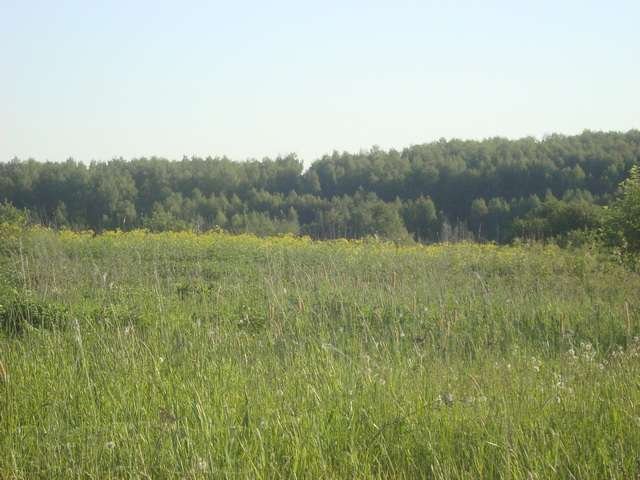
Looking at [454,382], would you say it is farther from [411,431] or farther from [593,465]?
[593,465]

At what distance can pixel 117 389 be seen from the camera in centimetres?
432

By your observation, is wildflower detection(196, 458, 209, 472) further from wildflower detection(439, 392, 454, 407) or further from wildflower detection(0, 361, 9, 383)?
wildflower detection(0, 361, 9, 383)

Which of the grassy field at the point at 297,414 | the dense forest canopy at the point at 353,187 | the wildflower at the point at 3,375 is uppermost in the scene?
the dense forest canopy at the point at 353,187

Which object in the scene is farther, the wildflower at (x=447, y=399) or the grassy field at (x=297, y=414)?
the wildflower at (x=447, y=399)

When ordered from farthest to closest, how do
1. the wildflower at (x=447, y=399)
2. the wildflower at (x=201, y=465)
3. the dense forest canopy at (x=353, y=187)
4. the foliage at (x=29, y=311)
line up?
1. the dense forest canopy at (x=353, y=187)
2. the foliage at (x=29, y=311)
3. the wildflower at (x=447, y=399)
4. the wildflower at (x=201, y=465)

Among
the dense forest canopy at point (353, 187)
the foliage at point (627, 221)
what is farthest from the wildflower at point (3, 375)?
the dense forest canopy at point (353, 187)

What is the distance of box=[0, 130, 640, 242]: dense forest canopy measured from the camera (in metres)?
40.6

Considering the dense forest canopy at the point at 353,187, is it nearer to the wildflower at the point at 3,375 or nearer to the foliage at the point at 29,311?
the foliage at the point at 29,311

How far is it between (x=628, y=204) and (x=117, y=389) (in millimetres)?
10605

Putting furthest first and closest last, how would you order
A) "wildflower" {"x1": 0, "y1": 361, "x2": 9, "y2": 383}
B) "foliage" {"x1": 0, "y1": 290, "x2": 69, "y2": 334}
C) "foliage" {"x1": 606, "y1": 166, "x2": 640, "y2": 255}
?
1. "foliage" {"x1": 606, "y1": 166, "x2": 640, "y2": 255}
2. "foliage" {"x1": 0, "y1": 290, "x2": 69, "y2": 334}
3. "wildflower" {"x1": 0, "y1": 361, "x2": 9, "y2": 383}

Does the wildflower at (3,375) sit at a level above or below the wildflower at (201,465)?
above

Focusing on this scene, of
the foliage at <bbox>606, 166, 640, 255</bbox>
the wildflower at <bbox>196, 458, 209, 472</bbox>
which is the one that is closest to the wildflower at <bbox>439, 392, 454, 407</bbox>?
the wildflower at <bbox>196, 458, 209, 472</bbox>

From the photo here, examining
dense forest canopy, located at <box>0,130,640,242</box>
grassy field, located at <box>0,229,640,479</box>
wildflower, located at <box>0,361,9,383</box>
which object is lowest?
grassy field, located at <box>0,229,640,479</box>

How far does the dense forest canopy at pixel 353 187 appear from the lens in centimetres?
4062
